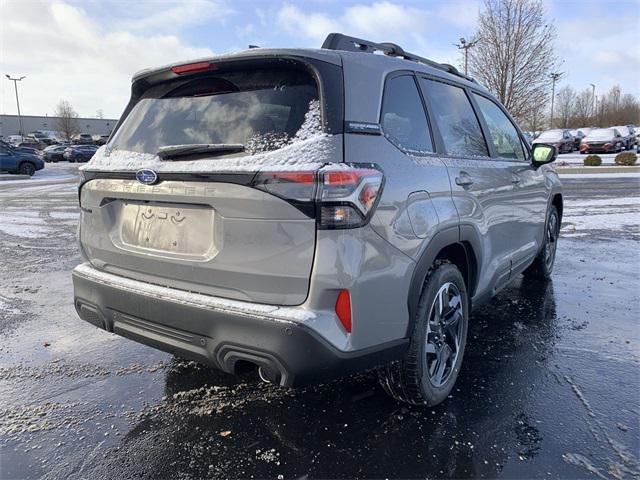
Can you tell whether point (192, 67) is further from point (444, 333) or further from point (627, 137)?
point (627, 137)

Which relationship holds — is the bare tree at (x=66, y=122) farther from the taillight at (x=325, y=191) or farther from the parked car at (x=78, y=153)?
the taillight at (x=325, y=191)

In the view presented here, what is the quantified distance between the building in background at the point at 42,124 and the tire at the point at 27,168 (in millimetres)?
63475

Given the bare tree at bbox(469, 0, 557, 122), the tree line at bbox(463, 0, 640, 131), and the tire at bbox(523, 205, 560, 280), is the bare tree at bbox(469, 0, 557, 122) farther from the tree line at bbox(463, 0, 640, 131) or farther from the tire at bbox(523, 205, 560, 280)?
the tire at bbox(523, 205, 560, 280)

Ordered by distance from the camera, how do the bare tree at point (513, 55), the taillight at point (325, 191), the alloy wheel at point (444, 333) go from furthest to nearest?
the bare tree at point (513, 55) → the alloy wheel at point (444, 333) → the taillight at point (325, 191)

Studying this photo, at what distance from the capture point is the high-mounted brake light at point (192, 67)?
8.37 ft

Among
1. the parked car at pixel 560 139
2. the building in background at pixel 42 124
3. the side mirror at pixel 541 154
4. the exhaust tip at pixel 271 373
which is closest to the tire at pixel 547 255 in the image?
the side mirror at pixel 541 154

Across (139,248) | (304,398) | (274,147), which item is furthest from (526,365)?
(139,248)

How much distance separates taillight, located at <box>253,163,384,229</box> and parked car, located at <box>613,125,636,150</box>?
38379 mm

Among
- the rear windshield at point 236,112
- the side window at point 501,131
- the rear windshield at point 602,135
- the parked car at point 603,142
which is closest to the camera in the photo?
the rear windshield at point 236,112

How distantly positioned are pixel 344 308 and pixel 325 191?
51 cm

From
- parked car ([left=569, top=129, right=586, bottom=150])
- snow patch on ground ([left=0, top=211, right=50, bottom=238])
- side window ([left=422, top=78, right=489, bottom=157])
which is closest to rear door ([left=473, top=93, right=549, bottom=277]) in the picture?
side window ([left=422, top=78, right=489, bottom=157])

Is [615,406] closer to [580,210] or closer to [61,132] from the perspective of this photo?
[580,210]

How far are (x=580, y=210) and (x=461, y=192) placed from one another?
29.5ft

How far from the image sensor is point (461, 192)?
9.87 ft
